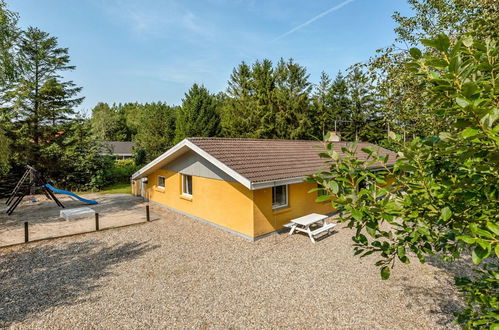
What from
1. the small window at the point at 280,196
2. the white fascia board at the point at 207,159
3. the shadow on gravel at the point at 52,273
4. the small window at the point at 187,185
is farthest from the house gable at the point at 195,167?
the shadow on gravel at the point at 52,273

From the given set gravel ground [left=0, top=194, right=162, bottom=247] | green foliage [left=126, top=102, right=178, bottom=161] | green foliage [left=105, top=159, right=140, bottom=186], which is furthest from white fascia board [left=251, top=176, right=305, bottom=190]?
green foliage [left=126, top=102, right=178, bottom=161]

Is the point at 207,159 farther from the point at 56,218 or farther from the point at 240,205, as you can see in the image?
the point at 56,218

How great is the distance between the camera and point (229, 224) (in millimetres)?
10641

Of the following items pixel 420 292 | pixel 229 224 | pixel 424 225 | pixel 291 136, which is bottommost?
pixel 420 292

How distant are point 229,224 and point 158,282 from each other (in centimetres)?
416

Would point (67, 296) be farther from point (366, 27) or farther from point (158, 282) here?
point (366, 27)

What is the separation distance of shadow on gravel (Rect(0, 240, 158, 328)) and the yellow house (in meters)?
3.27

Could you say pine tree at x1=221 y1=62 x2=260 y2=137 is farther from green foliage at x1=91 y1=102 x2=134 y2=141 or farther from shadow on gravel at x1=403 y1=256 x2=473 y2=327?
green foliage at x1=91 y1=102 x2=134 y2=141

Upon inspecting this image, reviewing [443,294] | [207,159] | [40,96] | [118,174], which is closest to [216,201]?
[207,159]

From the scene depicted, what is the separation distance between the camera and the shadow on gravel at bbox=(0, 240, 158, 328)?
5934mm

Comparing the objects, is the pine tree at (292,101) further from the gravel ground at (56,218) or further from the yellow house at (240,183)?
the gravel ground at (56,218)

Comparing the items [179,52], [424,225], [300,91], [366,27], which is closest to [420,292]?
[424,225]

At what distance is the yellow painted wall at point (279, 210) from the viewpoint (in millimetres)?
9766

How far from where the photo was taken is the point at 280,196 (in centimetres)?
1105
